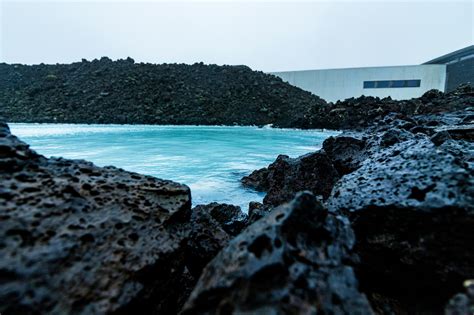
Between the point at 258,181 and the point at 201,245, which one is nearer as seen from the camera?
the point at 201,245

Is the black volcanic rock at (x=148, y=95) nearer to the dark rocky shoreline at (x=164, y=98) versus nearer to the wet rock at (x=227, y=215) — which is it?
the dark rocky shoreline at (x=164, y=98)

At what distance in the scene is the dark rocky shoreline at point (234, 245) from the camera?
0.99m

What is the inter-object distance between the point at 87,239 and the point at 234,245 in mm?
613

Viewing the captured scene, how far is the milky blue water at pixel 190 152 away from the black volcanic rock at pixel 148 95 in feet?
13.2

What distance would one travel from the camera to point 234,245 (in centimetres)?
114

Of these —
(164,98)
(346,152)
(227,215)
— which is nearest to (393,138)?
(346,152)

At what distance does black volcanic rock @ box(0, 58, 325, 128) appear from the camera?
1842cm

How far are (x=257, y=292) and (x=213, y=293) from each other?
15cm

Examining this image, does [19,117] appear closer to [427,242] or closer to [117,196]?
[117,196]

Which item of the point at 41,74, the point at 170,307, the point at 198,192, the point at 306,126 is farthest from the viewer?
the point at 41,74

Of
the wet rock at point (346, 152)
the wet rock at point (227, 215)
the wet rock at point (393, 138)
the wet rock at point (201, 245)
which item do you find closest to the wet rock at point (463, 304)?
the wet rock at point (201, 245)

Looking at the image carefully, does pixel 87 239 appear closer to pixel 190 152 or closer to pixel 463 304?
pixel 463 304

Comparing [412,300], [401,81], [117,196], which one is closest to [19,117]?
[117,196]

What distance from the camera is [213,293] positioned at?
99 cm
